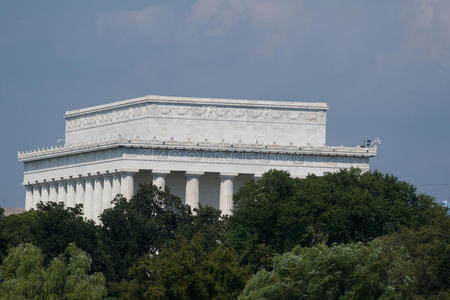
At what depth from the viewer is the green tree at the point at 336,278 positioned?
123875 millimetres

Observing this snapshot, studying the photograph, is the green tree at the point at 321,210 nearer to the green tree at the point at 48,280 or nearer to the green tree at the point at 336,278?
the green tree at the point at 48,280

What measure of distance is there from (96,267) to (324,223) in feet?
77.5

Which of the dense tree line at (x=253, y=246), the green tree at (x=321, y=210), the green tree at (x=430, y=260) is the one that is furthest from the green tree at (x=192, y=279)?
the green tree at (x=321, y=210)

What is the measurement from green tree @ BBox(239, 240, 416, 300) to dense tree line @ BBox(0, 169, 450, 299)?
0.30 feet

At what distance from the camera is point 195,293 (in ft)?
445

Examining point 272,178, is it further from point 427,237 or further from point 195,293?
point 195,293

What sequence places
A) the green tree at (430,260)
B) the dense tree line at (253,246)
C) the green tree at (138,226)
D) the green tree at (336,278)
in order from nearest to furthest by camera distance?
the green tree at (336,278) < the dense tree line at (253,246) < the green tree at (430,260) < the green tree at (138,226)

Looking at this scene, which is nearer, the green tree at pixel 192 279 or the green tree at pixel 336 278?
the green tree at pixel 336 278

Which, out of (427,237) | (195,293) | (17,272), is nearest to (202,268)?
(195,293)

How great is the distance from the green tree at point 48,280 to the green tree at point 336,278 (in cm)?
1377

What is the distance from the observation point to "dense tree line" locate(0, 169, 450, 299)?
12631cm

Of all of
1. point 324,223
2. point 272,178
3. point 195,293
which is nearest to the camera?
point 195,293

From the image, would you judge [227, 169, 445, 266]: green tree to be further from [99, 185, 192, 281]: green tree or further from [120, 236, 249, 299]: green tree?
[120, 236, 249, 299]: green tree

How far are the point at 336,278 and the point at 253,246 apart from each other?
43.9 m
